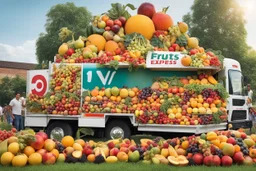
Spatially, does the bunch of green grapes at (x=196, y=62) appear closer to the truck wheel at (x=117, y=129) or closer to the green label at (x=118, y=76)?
the green label at (x=118, y=76)

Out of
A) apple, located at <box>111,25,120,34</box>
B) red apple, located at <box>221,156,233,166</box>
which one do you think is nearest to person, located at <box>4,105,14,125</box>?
apple, located at <box>111,25,120,34</box>

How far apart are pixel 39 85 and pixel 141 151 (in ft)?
21.6

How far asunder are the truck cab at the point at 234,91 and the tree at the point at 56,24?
30.8 m

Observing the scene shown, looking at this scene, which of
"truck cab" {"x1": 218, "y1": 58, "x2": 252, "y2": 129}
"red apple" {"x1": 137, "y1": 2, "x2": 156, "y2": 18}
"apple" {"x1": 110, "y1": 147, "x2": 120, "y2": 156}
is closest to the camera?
"apple" {"x1": 110, "y1": 147, "x2": 120, "y2": 156}

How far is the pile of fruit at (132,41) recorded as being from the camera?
12613 mm

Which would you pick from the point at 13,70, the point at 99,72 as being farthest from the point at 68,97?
the point at 13,70

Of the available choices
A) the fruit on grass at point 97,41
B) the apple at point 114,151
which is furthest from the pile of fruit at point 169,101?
the apple at point 114,151

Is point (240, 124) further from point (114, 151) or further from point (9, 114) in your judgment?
point (9, 114)

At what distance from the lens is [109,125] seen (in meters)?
12.7

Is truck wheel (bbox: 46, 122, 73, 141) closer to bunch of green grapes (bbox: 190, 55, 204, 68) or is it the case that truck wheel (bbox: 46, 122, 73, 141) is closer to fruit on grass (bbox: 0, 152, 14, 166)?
bunch of green grapes (bbox: 190, 55, 204, 68)

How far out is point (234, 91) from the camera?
45.8ft

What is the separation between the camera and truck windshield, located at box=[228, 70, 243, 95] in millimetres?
13717

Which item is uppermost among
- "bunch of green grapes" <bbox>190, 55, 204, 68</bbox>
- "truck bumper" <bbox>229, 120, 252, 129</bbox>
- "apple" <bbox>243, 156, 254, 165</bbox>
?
"bunch of green grapes" <bbox>190, 55, 204, 68</bbox>

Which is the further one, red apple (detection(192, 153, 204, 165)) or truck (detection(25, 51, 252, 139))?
truck (detection(25, 51, 252, 139))
